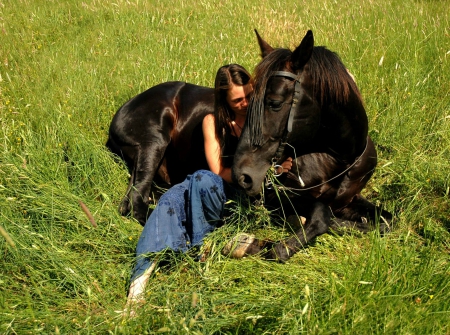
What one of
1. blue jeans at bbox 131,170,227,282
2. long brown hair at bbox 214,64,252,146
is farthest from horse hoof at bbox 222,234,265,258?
long brown hair at bbox 214,64,252,146

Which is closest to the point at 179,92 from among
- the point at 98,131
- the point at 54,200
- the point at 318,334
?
the point at 98,131

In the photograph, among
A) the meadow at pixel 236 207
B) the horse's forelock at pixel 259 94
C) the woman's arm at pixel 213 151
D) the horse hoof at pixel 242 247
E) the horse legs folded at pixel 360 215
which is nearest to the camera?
the meadow at pixel 236 207

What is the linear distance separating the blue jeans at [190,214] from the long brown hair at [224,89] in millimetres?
501

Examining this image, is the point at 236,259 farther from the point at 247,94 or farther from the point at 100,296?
the point at 247,94

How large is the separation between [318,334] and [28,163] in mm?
2754

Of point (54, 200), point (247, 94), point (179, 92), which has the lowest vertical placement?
point (54, 200)

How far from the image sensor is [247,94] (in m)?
3.45

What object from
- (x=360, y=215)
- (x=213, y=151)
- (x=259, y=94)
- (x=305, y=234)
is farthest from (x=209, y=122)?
(x=360, y=215)

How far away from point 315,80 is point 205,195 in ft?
3.44

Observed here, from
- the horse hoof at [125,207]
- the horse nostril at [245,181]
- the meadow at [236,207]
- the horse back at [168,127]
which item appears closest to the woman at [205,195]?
the meadow at [236,207]

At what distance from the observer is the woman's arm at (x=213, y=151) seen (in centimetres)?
352

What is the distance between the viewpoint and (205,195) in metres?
3.20

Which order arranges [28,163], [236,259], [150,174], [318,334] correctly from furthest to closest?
1. [150,174]
2. [28,163]
3. [236,259]
4. [318,334]

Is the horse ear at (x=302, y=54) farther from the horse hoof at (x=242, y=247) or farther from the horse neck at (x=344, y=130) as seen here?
the horse hoof at (x=242, y=247)
